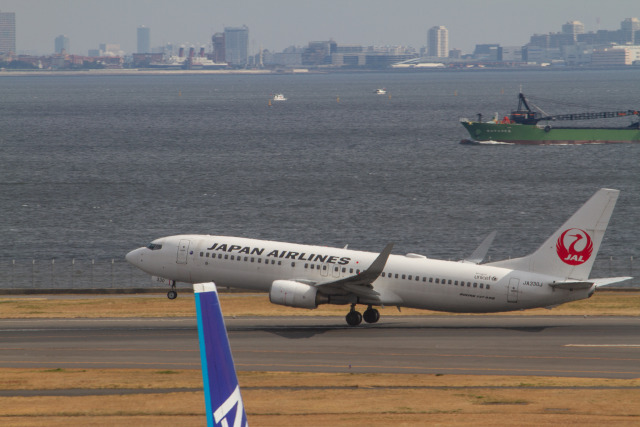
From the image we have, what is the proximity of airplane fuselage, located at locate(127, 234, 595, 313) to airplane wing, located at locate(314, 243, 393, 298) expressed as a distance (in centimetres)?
37

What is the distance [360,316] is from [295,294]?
440cm

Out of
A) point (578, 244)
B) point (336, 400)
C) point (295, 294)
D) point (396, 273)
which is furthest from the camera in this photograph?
point (396, 273)

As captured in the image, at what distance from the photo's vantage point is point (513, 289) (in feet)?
179

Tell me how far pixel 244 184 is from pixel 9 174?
46.2 meters

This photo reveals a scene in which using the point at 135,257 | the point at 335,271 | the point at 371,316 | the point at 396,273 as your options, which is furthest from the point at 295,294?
the point at 135,257

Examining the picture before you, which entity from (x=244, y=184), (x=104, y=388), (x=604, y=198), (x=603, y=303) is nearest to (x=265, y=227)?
(x=244, y=184)

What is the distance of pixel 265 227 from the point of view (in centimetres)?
12362

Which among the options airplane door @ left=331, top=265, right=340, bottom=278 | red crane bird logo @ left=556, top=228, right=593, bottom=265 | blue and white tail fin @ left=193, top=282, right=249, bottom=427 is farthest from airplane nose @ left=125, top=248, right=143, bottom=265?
blue and white tail fin @ left=193, top=282, right=249, bottom=427

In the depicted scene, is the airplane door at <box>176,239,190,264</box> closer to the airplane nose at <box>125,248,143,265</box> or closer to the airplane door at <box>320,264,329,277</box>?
the airplane nose at <box>125,248,143,265</box>

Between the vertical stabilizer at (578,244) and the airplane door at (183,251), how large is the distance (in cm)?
2108

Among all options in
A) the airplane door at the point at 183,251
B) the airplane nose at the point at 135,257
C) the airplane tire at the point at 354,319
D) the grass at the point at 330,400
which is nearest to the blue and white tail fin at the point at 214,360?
the grass at the point at 330,400

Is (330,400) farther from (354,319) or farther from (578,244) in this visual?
(578,244)

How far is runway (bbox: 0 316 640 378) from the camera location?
46969mm

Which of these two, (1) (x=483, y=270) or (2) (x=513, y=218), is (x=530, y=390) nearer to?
(1) (x=483, y=270)
